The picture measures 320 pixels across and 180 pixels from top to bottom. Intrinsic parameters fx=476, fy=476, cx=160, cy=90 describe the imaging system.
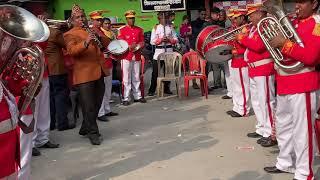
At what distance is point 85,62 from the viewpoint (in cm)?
636

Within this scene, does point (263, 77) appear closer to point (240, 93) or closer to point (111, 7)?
point (240, 93)

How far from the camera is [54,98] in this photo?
761 cm

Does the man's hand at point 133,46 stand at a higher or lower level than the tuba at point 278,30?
lower

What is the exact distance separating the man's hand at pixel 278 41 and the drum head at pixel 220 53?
2.88m

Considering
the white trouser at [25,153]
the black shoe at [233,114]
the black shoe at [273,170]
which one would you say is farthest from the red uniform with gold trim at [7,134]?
the black shoe at [233,114]

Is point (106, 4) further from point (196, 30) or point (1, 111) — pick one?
point (1, 111)

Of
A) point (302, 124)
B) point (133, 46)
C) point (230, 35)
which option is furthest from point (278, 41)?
point (133, 46)

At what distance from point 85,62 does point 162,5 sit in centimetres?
501

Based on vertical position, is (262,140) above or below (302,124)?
below

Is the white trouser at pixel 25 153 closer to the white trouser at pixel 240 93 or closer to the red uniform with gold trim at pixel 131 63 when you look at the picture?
the white trouser at pixel 240 93

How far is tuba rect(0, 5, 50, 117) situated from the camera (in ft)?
8.98

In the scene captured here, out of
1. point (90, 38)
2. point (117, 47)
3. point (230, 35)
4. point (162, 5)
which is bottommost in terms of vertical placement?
point (117, 47)

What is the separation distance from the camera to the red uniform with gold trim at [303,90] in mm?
4102

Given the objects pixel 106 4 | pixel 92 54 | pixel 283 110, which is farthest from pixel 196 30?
pixel 283 110
